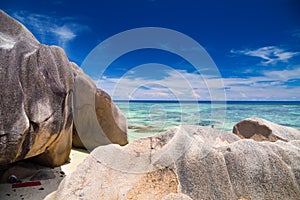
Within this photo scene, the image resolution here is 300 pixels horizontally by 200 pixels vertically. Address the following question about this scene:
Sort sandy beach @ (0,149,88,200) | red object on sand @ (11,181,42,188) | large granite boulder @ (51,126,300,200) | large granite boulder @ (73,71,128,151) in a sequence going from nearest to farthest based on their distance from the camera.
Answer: large granite boulder @ (51,126,300,200), sandy beach @ (0,149,88,200), red object on sand @ (11,181,42,188), large granite boulder @ (73,71,128,151)

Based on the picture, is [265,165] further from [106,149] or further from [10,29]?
[10,29]

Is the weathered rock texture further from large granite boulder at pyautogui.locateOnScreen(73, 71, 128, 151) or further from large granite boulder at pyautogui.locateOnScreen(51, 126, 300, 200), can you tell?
large granite boulder at pyautogui.locateOnScreen(73, 71, 128, 151)

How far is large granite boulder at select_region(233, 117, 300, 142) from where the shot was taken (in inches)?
167

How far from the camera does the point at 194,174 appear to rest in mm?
2723

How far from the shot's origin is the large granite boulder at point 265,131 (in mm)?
4238

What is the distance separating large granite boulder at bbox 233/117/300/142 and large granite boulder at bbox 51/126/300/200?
3.90 feet

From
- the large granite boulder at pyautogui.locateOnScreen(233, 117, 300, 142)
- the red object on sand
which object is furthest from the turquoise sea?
the red object on sand

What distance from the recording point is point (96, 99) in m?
6.66

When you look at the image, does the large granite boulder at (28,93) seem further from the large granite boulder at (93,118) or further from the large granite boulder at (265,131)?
the large granite boulder at (265,131)

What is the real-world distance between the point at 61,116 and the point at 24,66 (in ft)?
3.12

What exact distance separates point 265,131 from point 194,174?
252 cm

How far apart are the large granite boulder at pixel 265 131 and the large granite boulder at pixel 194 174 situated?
119cm

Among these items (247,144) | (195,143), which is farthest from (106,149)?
(247,144)

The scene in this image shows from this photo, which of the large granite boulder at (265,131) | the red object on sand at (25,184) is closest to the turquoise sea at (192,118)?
the large granite boulder at (265,131)
